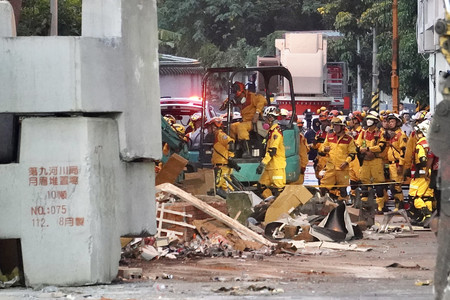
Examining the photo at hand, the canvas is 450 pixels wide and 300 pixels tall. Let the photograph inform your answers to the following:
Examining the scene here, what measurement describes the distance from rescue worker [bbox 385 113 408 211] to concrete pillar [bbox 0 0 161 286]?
38.4ft

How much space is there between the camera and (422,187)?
20.4 metres

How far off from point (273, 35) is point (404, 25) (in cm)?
1476

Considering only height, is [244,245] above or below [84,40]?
below

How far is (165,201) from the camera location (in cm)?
1608

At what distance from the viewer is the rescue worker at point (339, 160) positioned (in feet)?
77.5

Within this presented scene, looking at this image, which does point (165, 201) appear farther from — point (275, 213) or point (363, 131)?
point (363, 131)

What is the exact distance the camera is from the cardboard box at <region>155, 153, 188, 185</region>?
1780 centimetres

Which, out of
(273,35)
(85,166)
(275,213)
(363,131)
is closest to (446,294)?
(85,166)

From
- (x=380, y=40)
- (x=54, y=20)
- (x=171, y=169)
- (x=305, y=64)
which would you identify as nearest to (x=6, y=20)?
(x=171, y=169)

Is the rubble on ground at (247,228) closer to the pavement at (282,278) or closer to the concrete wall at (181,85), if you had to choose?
the pavement at (282,278)

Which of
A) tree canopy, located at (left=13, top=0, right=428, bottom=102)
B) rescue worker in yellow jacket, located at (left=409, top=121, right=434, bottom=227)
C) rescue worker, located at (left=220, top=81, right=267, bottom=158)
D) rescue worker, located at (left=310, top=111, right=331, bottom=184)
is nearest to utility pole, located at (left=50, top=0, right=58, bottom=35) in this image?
rescue worker, located at (left=220, top=81, right=267, bottom=158)

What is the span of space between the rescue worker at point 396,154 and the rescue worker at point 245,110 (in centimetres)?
267

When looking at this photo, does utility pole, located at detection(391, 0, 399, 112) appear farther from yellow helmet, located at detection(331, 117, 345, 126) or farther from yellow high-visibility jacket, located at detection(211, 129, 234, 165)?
yellow high-visibility jacket, located at detection(211, 129, 234, 165)

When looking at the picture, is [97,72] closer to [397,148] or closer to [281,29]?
[397,148]
